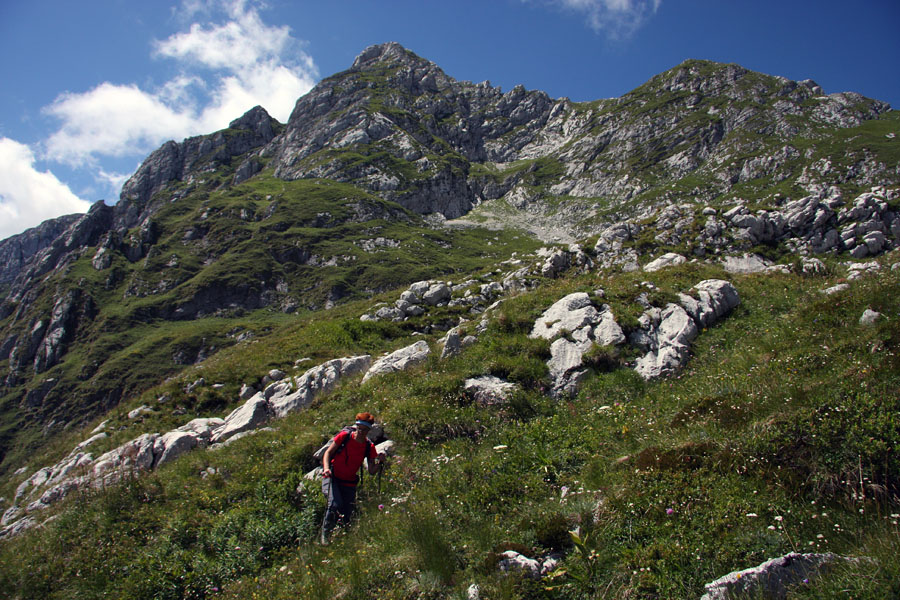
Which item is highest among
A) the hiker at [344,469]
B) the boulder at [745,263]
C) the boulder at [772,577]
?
the boulder at [745,263]

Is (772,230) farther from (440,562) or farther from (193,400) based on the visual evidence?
(193,400)

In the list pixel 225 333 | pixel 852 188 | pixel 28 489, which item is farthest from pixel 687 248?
pixel 852 188

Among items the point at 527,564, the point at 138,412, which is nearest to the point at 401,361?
the point at 527,564

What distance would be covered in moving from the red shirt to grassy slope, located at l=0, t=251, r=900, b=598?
64 cm

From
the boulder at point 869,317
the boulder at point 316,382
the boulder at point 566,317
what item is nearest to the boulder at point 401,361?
the boulder at point 316,382

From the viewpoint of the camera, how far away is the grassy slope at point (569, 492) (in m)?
4.50

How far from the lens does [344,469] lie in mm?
7680

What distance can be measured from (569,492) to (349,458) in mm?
4111

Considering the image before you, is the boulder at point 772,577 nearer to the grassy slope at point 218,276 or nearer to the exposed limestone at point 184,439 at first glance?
the exposed limestone at point 184,439

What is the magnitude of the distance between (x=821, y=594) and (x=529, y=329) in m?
10.4

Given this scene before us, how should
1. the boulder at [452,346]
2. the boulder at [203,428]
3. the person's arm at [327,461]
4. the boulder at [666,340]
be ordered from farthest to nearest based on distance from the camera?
the boulder at [203,428] < the boulder at [452,346] < the boulder at [666,340] < the person's arm at [327,461]

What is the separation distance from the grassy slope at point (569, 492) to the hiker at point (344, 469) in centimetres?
43

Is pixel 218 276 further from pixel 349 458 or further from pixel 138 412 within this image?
pixel 349 458

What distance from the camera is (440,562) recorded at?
16.8ft
